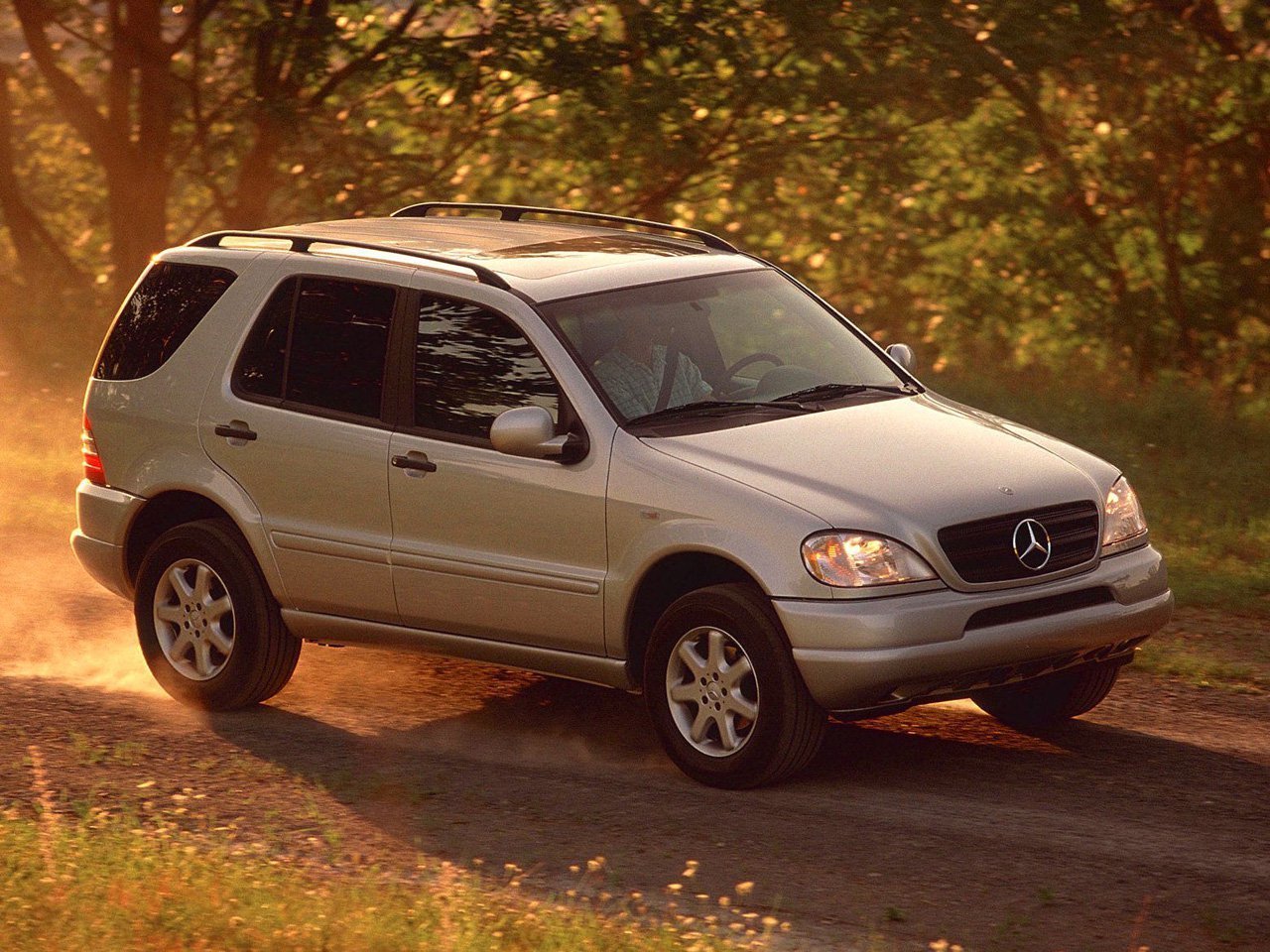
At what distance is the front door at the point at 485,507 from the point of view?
7.13 meters

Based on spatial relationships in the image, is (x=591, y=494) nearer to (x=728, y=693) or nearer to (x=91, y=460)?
(x=728, y=693)

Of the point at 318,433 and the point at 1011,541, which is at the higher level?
the point at 318,433

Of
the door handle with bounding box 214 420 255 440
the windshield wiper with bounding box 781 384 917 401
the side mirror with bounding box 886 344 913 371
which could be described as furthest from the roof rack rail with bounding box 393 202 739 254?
the door handle with bounding box 214 420 255 440

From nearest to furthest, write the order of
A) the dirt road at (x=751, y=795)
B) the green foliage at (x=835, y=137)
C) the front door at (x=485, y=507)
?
the dirt road at (x=751, y=795) → the front door at (x=485, y=507) → the green foliage at (x=835, y=137)

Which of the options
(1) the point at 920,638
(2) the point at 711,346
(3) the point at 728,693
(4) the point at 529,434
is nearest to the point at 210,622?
(4) the point at 529,434

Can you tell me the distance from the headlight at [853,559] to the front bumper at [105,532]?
3.23m

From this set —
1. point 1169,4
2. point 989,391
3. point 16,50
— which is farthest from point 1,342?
point 1169,4

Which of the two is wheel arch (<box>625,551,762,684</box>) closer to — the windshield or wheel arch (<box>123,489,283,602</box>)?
the windshield

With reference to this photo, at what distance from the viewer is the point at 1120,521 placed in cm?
720

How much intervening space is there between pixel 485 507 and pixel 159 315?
82.2 inches

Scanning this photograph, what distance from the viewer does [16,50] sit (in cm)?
2128

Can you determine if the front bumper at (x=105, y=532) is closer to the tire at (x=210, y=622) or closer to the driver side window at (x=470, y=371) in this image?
the tire at (x=210, y=622)

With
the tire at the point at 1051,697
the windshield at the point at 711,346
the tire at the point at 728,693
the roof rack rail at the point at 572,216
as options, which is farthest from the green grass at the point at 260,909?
the roof rack rail at the point at 572,216

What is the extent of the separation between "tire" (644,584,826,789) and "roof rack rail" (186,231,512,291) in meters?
1.51
